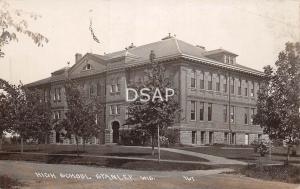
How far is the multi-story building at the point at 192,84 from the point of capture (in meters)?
29.6

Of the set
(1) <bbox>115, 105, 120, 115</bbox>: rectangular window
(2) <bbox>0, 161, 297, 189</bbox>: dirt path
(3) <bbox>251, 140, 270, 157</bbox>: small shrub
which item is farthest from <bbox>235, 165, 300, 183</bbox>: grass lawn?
(1) <bbox>115, 105, 120, 115</bbox>: rectangular window

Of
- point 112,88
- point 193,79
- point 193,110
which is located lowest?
point 193,110

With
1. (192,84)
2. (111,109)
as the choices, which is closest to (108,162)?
(192,84)

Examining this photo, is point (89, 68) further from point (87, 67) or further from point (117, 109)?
point (117, 109)

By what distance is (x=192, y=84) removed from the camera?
100ft

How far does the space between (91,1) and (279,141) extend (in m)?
10.1

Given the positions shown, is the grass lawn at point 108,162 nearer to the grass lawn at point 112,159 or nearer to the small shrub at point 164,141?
the grass lawn at point 112,159

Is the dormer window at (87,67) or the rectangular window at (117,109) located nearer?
the dormer window at (87,67)

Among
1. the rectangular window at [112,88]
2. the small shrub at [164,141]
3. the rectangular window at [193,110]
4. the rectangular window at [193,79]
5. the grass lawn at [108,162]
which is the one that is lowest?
the grass lawn at [108,162]

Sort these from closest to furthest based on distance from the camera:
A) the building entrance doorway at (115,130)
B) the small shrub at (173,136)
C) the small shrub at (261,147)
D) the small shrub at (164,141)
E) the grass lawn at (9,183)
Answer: the grass lawn at (9,183), the small shrub at (261,147), the small shrub at (164,141), the small shrub at (173,136), the building entrance doorway at (115,130)

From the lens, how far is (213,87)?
101 feet

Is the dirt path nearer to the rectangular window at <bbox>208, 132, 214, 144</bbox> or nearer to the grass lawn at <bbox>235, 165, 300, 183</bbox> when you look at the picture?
the grass lawn at <bbox>235, 165, 300, 183</bbox>

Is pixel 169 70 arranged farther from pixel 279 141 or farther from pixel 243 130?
pixel 279 141

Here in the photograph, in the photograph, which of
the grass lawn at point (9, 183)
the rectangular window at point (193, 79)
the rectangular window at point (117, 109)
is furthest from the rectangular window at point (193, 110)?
the grass lawn at point (9, 183)
